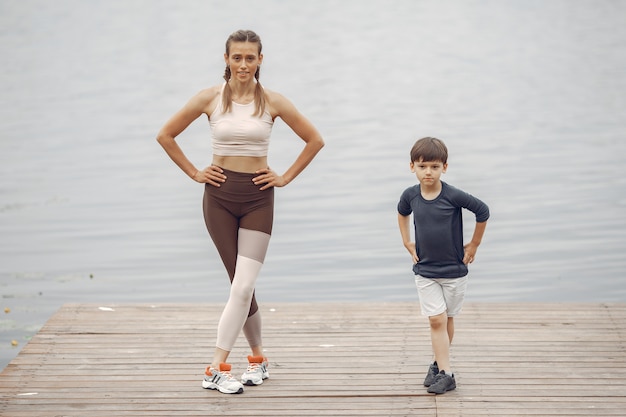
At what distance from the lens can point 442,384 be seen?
261 inches

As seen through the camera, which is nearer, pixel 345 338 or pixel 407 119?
pixel 345 338

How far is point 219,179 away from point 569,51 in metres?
27.5

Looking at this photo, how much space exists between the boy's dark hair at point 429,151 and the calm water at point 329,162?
444cm

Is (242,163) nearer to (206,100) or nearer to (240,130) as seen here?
(240,130)

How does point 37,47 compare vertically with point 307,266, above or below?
below

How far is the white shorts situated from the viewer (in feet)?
21.7

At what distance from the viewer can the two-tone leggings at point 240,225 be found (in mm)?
6652

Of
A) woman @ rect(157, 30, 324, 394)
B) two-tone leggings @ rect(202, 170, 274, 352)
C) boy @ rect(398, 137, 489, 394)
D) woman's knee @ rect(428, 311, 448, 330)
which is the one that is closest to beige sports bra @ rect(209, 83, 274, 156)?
woman @ rect(157, 30, 324, 394)

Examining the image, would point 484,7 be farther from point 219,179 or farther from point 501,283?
point 219,179

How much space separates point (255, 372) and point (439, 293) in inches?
44.1

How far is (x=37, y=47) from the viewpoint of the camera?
35.6 metres

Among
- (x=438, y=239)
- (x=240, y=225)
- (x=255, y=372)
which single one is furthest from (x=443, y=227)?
(x=255, y=372)

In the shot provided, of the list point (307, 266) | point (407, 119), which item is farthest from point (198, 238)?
point (407, 119)

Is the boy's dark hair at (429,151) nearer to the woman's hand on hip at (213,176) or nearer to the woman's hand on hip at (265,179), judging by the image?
the woman's hand on hip at (265,179)
